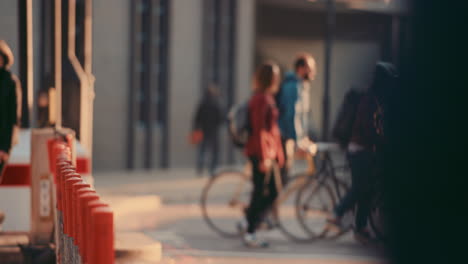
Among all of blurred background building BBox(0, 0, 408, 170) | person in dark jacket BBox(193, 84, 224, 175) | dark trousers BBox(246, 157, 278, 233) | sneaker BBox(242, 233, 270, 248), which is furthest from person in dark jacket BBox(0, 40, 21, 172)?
person in dark jacket BBox(193, 84, 224, 175)

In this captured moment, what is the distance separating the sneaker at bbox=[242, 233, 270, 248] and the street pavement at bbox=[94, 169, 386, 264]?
81 millimetres

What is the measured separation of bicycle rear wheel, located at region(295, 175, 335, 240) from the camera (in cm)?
816

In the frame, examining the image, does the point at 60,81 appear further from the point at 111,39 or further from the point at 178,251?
the point at 111,39

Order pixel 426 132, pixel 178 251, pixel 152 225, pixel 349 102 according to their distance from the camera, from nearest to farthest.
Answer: pixel 426 132 → pixel 349 102 → pixel 178 251 → pixel 152 225

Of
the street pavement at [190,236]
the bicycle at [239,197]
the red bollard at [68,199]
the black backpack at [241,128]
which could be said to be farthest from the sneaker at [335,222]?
the red bollard at [68,199]

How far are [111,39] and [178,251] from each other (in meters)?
10.4

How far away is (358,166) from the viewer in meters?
3.77

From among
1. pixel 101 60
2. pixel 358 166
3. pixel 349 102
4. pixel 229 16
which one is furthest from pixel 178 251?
pixel 229 16

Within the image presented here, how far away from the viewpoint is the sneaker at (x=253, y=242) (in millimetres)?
7966

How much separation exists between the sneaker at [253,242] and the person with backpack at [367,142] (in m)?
4.17

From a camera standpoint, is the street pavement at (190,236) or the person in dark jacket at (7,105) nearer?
the person in dark jacket at (7,105)

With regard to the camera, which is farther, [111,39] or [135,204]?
[111,39]

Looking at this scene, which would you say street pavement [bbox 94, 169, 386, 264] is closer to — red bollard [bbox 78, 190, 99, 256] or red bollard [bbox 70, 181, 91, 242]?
red bollard [bbox 70, 181, 91, 242]

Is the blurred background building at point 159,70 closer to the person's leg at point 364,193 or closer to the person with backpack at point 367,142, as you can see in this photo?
the person with backpack at point 367,142
